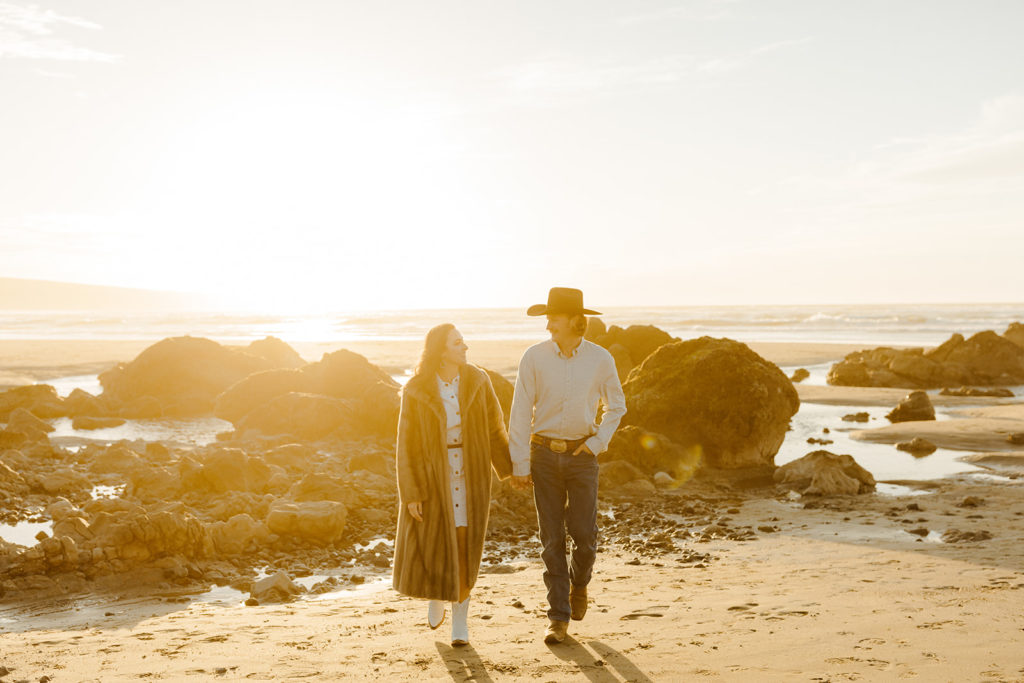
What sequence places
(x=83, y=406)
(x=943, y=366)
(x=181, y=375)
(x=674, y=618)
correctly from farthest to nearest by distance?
1. (x=943, y=366)
2. (x=181, y=375)
3. (x=83, y=406)
4. (x=674, y=618)

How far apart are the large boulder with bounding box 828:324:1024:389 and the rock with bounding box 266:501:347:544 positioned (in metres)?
22.7

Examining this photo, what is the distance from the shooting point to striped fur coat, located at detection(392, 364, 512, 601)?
5812 mm

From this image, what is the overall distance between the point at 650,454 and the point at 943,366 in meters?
19.6

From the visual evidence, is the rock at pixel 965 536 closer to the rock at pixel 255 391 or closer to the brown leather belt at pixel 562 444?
the brown leather belt at pixel 562 444

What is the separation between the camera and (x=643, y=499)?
11.7 metres

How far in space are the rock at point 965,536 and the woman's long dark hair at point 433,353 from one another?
6.09 m

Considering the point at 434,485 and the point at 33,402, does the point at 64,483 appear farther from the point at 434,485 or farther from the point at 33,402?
the point at 33,402

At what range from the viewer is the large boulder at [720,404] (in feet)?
46.7

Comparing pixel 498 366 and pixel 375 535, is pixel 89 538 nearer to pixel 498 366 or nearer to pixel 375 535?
pixel 375 535

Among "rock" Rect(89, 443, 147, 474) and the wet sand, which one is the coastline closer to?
"rock" Rect(89, 443, 147, 474)

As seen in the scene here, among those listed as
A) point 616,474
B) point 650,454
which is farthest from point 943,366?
point 616,474

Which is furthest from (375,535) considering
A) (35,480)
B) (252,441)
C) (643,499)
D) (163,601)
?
(252,441)

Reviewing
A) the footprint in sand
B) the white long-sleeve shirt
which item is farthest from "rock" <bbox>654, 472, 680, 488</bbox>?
the white long-sleeve shirt

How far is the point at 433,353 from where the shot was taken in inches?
229
